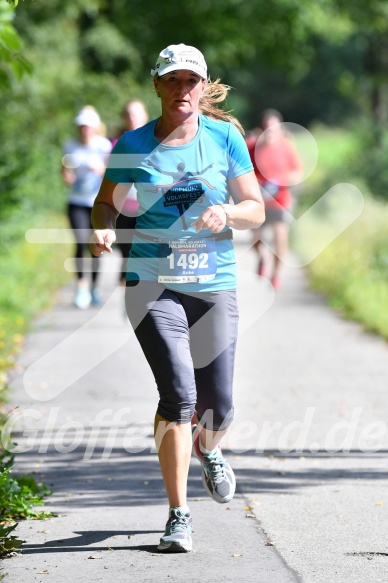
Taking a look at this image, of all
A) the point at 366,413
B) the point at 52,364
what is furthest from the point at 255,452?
the point at 52,364

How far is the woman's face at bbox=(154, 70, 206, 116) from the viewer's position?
5492 millimetres

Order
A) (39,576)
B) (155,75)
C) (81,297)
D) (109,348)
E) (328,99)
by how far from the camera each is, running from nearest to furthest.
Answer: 1. (39,576)
2. (155,75)
3. (109,348)
4. (81,297)
5. (328,99)

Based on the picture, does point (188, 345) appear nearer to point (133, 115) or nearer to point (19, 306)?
point (133, 115)

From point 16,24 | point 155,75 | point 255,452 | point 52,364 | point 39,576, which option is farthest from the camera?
point 16,24

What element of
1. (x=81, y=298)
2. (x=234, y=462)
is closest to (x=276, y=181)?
(x=81, y=298)

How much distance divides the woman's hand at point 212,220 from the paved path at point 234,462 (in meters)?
1.32

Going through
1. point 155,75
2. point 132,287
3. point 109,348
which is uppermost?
point 155,75

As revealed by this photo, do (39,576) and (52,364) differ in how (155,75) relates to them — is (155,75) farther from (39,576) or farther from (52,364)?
(52,364)

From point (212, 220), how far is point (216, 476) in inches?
49.5

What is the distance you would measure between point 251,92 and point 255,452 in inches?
2948

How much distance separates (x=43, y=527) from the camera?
5941mm

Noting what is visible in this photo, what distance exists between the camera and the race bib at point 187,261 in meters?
5.46

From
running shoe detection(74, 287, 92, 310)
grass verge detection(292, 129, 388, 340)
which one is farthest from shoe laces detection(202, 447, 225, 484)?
running shoe detection(74, 287, 92, 310)

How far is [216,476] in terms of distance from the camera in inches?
229
